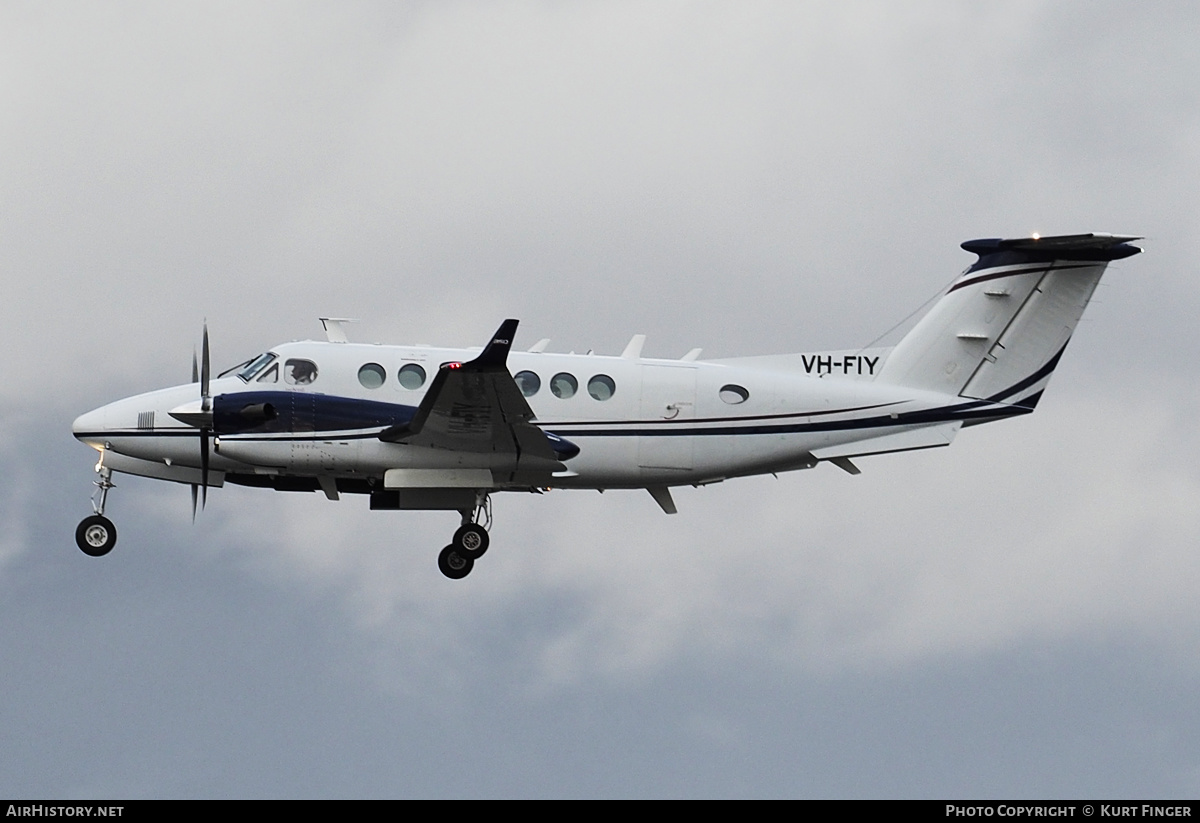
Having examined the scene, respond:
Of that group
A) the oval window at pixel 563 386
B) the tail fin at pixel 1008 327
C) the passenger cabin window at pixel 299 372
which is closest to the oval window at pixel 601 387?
the oval window at pixel 563 386

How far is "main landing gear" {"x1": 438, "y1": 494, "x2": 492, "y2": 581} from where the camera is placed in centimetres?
3002

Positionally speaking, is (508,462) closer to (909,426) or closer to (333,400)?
(333,400)

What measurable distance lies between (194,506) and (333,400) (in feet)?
11.9

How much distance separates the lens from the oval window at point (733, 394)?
29.8 metres

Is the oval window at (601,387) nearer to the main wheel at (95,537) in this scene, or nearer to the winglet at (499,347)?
the winglet at (499,347)

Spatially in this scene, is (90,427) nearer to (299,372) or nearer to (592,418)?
(299,372)

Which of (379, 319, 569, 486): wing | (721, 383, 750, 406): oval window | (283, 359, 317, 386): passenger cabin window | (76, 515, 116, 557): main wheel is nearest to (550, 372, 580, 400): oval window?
(379, 319, 569, 486): wing

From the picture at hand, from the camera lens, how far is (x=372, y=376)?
2925cm

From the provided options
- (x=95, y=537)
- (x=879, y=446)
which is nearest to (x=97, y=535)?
(x=95, y=537)

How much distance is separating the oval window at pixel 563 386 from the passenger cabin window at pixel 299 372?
354 centimetres

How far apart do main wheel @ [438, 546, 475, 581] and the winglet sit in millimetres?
4119

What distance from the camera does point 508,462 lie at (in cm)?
2919
